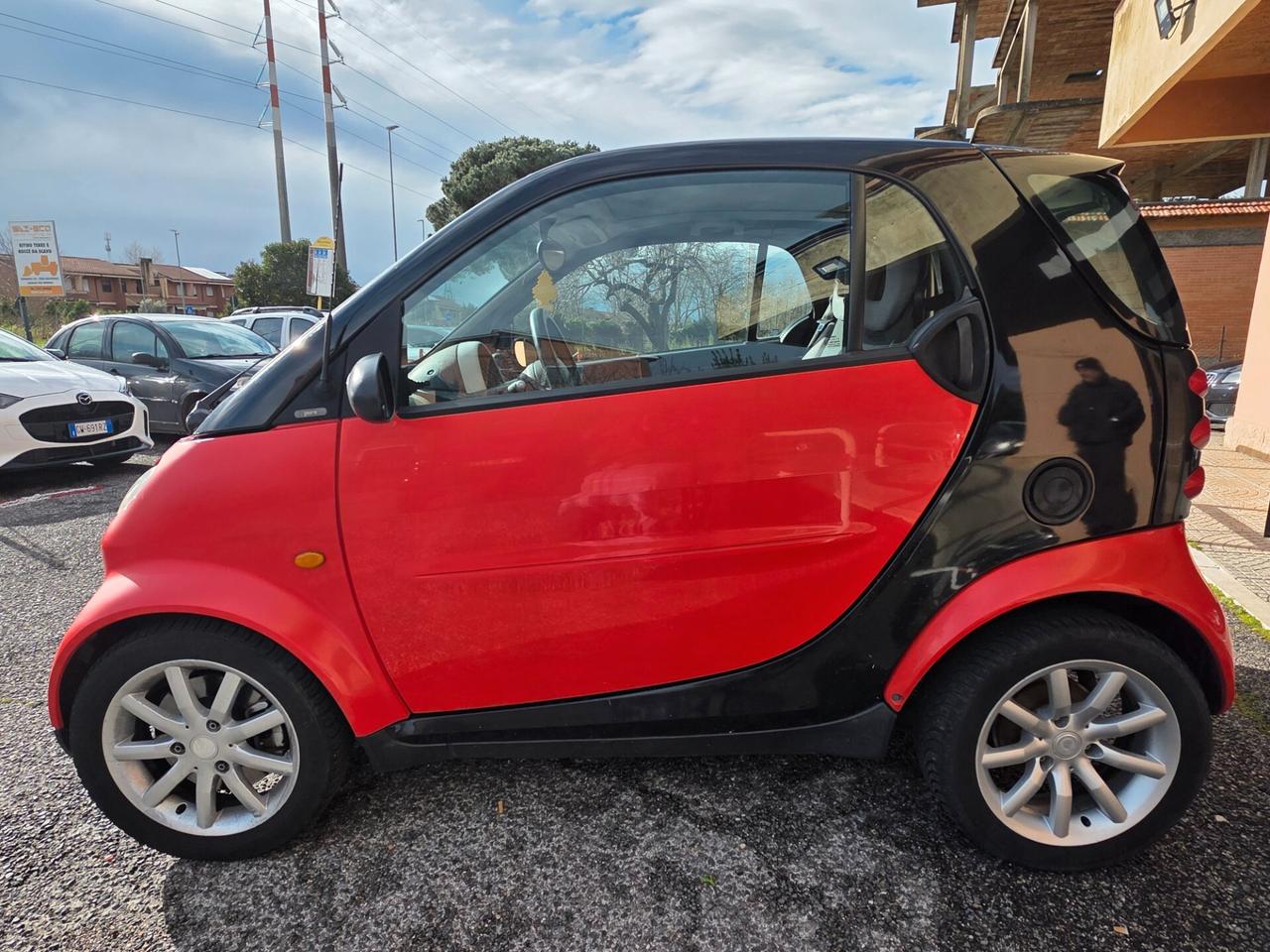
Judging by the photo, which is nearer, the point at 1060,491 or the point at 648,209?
the point at 1060,491

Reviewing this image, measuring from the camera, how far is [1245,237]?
15.3 metres

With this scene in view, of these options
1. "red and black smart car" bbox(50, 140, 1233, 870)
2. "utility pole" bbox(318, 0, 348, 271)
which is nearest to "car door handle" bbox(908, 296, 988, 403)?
"red and black smart car" bbox(50, 140, 1233, 870)

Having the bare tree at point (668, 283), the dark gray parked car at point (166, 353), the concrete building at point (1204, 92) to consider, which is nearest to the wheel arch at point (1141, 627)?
the bare tree at point (668, 283)

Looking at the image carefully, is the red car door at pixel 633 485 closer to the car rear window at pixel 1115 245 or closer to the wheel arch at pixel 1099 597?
the wheel arch at pixel 1099 597

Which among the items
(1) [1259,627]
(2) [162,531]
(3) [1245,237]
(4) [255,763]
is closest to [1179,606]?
(1) [1259,627]

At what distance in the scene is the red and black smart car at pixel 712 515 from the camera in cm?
168

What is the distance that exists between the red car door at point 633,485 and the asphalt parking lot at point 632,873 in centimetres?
47

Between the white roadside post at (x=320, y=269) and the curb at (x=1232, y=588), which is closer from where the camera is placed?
the curb at (x=1232, y=588)

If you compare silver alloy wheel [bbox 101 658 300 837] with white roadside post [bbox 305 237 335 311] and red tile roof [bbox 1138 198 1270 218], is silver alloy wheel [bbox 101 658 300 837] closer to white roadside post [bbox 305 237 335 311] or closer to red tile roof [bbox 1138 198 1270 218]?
white roadside post [bbox 305 237 335 311]

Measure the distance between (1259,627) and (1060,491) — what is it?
8.20 feet

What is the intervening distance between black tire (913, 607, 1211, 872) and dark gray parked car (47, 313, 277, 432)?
8188mm

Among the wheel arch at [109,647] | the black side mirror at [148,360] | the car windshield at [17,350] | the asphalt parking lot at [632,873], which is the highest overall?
the car windshield at [17,350]

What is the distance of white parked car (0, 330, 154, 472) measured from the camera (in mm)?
5883

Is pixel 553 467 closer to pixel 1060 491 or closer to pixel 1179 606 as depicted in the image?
pixel 1060 491
